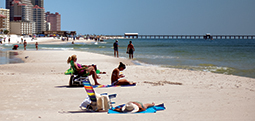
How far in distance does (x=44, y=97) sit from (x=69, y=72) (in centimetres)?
184

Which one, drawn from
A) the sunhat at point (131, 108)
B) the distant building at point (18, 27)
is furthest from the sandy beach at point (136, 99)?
the distant building at point (18, 27)

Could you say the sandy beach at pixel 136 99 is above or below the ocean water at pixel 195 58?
above

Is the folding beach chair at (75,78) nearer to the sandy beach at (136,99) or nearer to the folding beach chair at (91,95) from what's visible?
the sandy beach at (136,99)

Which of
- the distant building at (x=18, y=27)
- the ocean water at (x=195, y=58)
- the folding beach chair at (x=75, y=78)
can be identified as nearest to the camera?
the folding beach chair at (x=75, y=78)

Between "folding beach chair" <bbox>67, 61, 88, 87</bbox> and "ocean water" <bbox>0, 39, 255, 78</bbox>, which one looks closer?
"folding beach chair" <bbox>67, 61, 88, 87</bbox>

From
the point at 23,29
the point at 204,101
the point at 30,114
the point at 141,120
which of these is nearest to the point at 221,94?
the point at 204,101

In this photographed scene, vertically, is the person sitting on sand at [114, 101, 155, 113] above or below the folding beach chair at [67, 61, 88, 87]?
below

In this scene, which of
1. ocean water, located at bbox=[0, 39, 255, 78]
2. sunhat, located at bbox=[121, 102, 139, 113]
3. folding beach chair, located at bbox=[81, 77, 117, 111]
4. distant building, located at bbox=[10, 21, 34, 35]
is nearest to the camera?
sunhat, located at bbox=[121, 102, 139, 113]

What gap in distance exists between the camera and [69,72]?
9.54 meters

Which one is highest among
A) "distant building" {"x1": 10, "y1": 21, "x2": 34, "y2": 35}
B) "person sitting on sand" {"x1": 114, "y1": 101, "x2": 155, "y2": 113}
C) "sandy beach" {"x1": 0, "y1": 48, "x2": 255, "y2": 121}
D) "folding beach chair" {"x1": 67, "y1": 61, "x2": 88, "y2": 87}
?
"distant building" {"x1": 10, "y1": 21, "x2": 34, "y2": 35}

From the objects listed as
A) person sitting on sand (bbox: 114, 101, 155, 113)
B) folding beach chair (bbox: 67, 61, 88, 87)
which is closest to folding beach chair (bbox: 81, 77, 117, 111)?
person sitting on sand (bbox: 114, 101, 155, 113)

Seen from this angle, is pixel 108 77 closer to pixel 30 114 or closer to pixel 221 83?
pixel 221 83

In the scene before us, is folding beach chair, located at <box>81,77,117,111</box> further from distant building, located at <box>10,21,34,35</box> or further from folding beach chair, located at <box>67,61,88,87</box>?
distant building, located at <box>10,21,34,35</box>

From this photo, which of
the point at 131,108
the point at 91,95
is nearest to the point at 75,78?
the point at 91,95
